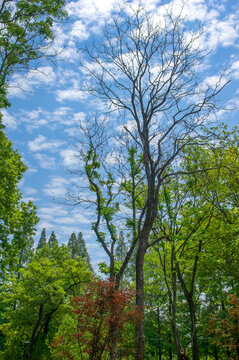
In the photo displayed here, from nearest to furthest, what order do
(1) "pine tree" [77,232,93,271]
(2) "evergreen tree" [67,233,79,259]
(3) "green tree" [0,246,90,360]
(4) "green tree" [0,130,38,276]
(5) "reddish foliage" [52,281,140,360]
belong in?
(5) "reddish foliage" [52,281,140,360]
(4) "green tree" [0,130,38,276]
(3) "green tree" [0,246,90,360]
(2) "evergreen tree" [67,233,79,259]
(1) "pine tree" [77,232,93,271]

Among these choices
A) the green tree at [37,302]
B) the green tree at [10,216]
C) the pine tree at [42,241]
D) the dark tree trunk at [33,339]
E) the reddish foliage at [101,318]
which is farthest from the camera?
the pine tree at [42,241]

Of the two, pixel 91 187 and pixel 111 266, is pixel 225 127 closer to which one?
pixel 91 187

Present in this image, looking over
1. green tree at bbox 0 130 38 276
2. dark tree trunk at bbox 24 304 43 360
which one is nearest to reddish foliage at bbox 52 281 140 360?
green tree at bbox 0 130 38 276

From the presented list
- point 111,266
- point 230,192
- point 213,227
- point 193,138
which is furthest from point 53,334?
point 193,138

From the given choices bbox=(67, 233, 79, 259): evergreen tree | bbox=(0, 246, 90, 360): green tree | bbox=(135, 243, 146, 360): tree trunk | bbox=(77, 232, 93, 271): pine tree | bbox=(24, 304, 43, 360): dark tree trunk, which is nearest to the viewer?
bbox=(135, 243, 146, 360): tree trunk

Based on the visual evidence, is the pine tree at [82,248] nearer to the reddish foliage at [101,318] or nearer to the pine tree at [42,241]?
the pine tree at [42,241]

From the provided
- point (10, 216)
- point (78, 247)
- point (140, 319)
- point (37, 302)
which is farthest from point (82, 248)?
point (140, 319)

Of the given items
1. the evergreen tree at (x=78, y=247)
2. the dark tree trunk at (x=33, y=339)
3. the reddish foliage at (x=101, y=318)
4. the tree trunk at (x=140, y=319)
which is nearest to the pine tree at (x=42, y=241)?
the evergreen tree at (x=78, y=247)

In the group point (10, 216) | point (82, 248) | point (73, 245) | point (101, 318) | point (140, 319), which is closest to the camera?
point (101, 318)

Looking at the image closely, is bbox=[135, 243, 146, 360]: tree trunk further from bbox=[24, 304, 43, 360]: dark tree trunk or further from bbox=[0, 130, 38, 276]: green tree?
bbox=[24, 304, 43, 360]: dark tree trunk

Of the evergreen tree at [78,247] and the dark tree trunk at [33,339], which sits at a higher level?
the evergreen tree at [78,247]

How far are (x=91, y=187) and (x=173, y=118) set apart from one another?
5241 mm

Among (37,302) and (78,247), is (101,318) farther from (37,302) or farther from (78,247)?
(78,247)

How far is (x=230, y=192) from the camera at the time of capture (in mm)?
16828
